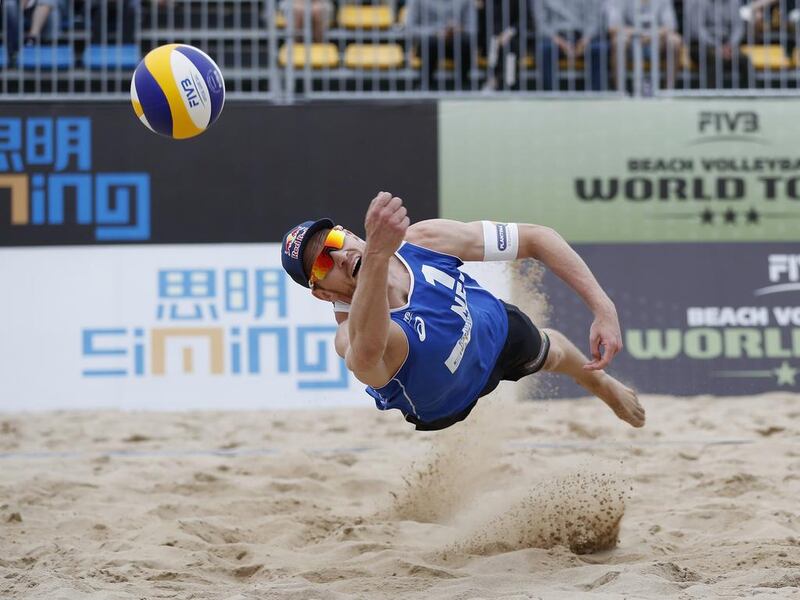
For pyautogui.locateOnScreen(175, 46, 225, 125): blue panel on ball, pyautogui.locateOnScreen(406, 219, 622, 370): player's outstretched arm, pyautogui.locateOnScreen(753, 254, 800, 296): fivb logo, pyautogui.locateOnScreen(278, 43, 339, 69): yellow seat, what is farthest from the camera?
pyautogui.locateOnScreen(278, 43, 339, 69): yellow seat

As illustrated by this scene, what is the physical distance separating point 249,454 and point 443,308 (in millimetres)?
2774

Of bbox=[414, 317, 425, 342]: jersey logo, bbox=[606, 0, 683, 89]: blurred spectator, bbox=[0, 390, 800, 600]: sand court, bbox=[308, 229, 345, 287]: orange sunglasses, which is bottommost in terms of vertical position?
bbox=[0, 390, 800, 600]: sand court

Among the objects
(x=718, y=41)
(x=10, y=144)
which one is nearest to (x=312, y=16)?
(x=10, y=144)

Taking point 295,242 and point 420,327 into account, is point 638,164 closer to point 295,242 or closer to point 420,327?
point 420,327

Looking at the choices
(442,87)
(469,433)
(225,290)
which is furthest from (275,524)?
(442,87)

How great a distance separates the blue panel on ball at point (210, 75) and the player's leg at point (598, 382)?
172 centimetres

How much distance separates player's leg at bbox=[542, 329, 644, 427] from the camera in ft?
14.8

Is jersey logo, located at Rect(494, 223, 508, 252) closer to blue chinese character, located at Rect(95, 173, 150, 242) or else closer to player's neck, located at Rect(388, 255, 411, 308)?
player's neck, located at Rect(388, 255, 411, 308)

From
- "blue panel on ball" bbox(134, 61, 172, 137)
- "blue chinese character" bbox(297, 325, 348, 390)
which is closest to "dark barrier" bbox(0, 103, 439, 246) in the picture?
"blue chinese character" bbox(297, 325, 348, 390)

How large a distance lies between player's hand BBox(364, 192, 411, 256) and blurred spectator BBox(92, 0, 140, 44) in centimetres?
A: 567

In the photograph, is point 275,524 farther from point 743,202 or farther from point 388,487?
point 743,202

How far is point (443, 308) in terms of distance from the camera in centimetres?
389

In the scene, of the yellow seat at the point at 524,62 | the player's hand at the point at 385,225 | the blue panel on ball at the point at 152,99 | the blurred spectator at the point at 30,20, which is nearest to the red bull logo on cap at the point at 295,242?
the player's hand at the point at 385,225

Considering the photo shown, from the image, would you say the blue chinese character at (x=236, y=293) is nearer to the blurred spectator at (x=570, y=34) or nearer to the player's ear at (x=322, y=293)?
the blurred spectator at (x=570, y=34)
